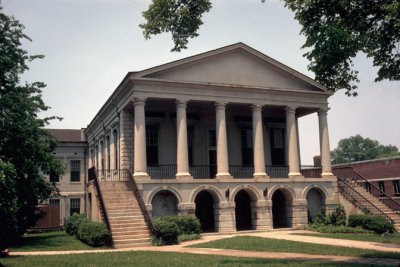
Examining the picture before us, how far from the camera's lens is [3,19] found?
2630 cm

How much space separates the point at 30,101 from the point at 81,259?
14.0 metres

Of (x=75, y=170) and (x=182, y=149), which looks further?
(x=75, y=170)

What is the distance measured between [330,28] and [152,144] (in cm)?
1884

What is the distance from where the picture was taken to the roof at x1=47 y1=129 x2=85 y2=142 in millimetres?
47844

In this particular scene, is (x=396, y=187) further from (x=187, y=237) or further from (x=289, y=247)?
(x=289, y=247)

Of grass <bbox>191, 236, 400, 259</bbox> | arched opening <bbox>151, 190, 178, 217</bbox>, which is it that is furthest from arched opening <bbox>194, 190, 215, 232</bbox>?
grass <bbox>191, 236, 400, 259</bbox>

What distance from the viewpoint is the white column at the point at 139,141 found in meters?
25.6

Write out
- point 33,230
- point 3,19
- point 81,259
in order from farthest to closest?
point 33,230, point 3,19, point 81,259

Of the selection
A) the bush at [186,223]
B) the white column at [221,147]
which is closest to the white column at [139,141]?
the bush at [186,223]

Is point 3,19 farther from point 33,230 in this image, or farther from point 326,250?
point 326,250

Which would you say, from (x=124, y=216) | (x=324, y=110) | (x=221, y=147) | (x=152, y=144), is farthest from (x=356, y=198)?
(x=124, y=216)

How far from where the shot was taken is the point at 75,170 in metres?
46.1

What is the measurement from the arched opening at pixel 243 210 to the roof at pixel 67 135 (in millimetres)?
23290

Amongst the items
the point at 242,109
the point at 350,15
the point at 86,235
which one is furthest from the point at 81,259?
the point at 242,109
